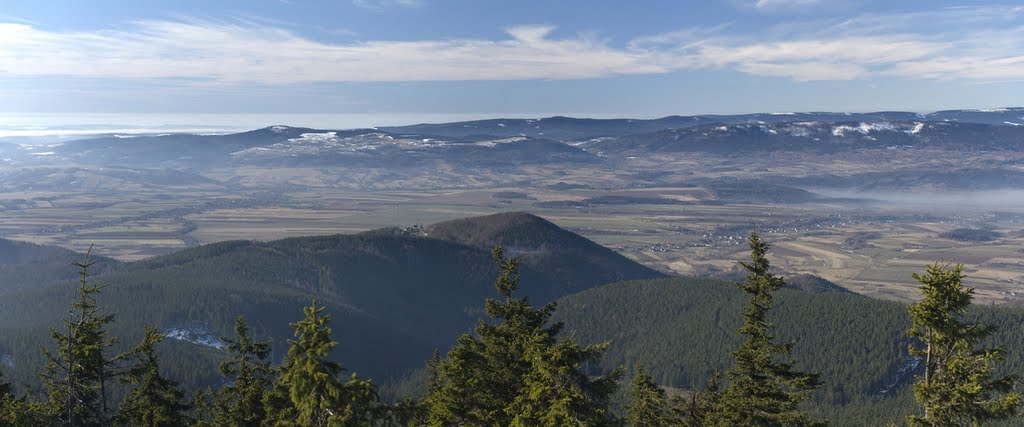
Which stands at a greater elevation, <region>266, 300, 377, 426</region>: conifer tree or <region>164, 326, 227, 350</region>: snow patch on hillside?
<region>266, 300, 377, 426</region>: conifer tree

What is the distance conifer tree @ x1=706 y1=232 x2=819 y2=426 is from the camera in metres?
A: 31.9

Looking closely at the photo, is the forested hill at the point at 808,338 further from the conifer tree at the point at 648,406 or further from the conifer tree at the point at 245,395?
the conifer tree at the point at 245,395

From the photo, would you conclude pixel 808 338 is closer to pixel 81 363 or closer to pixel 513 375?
pixel 513 375

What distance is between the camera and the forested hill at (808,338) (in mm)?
141000

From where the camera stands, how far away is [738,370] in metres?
32.8

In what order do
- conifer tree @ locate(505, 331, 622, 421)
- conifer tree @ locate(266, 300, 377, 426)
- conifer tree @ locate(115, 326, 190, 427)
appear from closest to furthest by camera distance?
conifer tree @ locate(266, 300, 377, 426) → conifer tree @ locate(505, 331, 622, 421) → conifer tree @ locate(115, 326, 190, 427)

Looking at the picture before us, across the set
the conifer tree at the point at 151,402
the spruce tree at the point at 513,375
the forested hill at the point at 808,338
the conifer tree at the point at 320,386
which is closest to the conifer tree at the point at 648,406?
the spruce tree at the point at 513,375

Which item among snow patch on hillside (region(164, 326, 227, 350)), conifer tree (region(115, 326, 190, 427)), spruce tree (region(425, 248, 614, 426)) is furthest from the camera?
snow patch on hillside (region(164, 326, 227, 350))

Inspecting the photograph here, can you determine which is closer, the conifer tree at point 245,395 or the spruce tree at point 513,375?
the spruce tree at point 513,375

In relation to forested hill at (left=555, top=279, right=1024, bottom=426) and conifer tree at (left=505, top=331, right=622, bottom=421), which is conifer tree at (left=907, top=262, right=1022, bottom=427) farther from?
forested hill at (left=555, top=279, right=1024, bottom=426)

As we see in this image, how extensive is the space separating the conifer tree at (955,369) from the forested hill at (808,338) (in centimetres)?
9928

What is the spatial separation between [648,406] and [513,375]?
52.2 feet

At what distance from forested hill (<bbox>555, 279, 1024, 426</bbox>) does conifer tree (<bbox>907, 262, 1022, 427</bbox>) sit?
326 feet

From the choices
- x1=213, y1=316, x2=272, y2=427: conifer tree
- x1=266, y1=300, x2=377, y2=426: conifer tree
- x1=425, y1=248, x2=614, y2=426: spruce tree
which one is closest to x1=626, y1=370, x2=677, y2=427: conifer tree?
x1=425, y1=248, x2=614, y2=426: spruce tree
